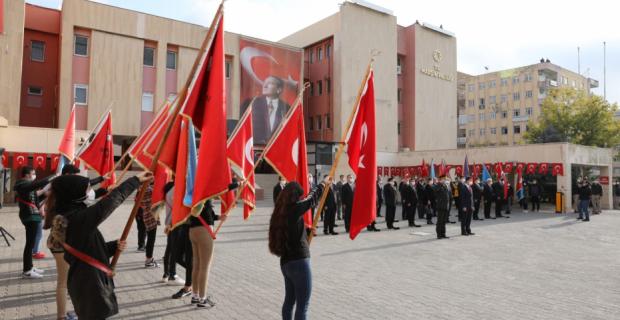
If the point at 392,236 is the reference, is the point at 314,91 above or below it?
above

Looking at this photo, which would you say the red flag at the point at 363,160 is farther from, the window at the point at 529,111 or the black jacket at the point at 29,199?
the window at the point at 529,111

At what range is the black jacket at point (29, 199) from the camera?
7.59 metres

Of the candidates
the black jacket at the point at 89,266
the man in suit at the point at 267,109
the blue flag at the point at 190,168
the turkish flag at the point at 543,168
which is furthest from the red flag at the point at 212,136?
the man in suit at the point at 267,109

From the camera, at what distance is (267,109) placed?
3644 centimetres

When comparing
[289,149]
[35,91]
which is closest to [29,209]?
[289,149]

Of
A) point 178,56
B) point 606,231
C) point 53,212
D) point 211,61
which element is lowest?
point 606,231

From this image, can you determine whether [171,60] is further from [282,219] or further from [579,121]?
[579,121]

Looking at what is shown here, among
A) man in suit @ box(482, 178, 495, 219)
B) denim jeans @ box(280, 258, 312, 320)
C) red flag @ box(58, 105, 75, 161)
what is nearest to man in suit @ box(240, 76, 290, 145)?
man in suit @ box(482, 178, 495, 219)

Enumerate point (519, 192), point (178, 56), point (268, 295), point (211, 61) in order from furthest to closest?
point (178, 56) < point (519, 192) < point (268, 295) < point (211, 61)

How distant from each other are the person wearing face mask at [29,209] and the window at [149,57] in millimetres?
26183

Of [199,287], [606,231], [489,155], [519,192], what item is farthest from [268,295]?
[489,155]

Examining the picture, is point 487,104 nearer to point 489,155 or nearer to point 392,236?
point 489,155

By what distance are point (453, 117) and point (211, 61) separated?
43.3 m

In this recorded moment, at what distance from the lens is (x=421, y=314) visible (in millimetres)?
6125
